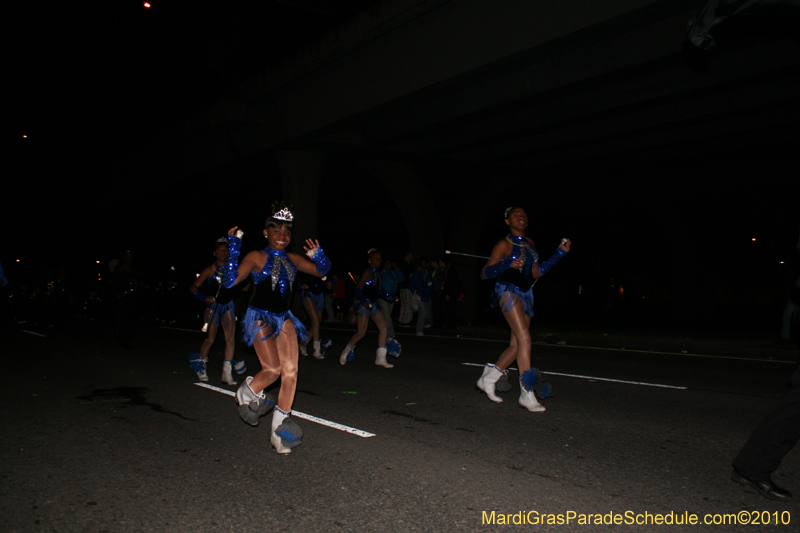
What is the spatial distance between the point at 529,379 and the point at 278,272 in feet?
9.26

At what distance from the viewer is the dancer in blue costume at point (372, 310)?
33.2ft

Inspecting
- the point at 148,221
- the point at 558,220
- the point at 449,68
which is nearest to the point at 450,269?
the point at 449,68

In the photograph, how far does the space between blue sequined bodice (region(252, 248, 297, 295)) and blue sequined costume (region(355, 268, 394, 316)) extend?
4.76m

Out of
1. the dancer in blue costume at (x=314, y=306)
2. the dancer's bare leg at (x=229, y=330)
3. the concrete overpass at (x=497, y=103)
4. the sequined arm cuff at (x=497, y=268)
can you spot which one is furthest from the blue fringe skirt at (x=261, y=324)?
the concrete overpass at (x=497, y=103)

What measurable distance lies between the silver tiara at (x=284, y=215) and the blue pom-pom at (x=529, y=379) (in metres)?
2.90

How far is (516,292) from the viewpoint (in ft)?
22.6

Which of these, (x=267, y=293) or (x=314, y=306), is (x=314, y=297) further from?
(x=267, y=293)

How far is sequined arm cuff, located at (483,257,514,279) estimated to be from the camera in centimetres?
682

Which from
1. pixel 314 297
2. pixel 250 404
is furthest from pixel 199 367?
pixel 250 404

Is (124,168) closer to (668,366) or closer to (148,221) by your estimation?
(148,221)

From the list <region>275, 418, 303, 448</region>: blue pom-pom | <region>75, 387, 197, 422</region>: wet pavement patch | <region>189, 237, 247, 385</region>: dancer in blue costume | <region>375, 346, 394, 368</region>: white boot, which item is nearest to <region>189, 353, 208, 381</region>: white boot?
<region>189, 237, 247, 385</region>: dancer in blue costume

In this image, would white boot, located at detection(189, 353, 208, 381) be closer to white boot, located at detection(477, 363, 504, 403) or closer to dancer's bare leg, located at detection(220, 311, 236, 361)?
dancer's bare leg, located at detection(220, 311, 236, 361)

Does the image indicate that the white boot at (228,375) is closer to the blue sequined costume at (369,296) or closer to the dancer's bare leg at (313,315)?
the blue sequined costume at (369,296)

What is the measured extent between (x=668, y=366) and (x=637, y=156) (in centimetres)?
1431
